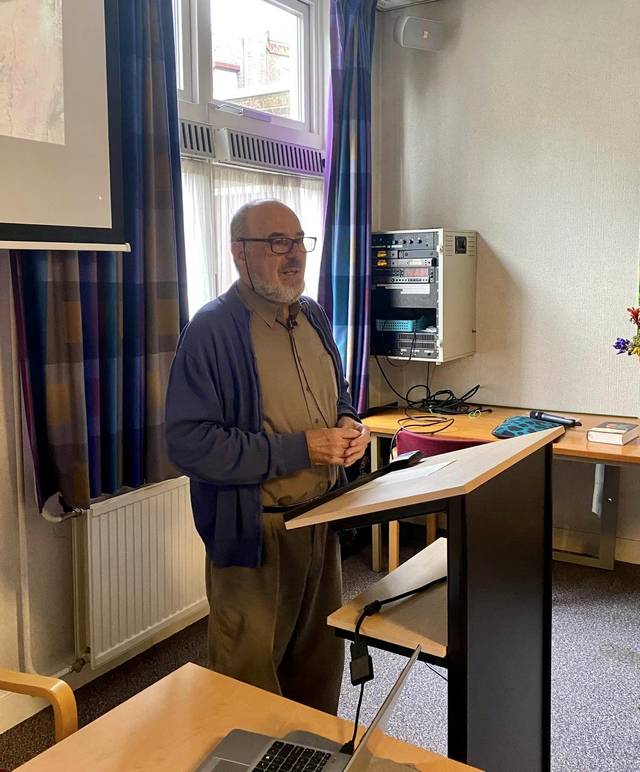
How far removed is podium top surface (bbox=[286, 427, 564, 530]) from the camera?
4.34ft

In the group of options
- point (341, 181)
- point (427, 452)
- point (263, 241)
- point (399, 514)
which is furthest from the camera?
point (341, 181)

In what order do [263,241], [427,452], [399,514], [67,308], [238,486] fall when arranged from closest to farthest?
[399,514]
[238,486]
[263,241]
[67,308]
[427,452]

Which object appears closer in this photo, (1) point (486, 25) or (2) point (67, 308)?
(2) point (67, 308)

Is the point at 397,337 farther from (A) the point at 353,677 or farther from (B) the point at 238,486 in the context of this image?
(A) the point at 353,677

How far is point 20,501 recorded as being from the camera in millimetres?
2506

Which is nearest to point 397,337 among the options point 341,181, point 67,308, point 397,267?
point 397,267

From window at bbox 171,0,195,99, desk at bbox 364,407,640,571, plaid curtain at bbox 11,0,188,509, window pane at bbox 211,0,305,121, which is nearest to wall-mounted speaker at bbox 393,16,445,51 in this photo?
window pane at bbox 211,0,305,121

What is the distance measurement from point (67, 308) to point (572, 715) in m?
2.13

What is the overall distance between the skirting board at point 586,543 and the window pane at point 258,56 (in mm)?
2517

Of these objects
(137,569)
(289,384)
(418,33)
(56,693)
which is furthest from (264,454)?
(418,33)

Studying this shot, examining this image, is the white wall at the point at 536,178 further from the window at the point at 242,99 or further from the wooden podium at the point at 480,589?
the wooden podium at the point at 480,589

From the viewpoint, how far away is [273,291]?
2.05 m

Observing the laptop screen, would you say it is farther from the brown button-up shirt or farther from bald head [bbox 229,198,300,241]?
bald head [bbox 229,198,300,241]

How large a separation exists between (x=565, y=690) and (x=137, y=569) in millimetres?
1597
